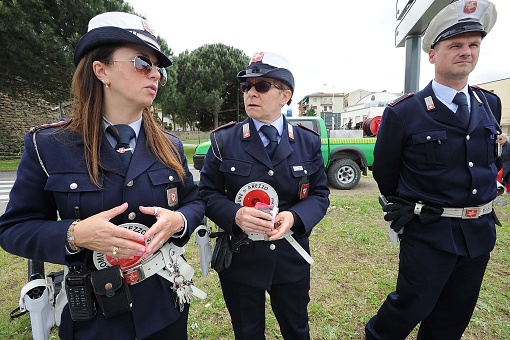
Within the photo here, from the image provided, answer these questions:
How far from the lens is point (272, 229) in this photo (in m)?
1.49

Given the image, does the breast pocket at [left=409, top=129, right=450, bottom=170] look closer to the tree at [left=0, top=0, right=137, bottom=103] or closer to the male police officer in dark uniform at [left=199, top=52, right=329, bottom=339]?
the male police officer in dark uniform at [left=199, top=52, right=329, bottom=339]

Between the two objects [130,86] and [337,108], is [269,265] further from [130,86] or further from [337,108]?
[337,108]

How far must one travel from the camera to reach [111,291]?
112 cm

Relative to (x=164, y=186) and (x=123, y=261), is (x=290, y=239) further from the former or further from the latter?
(x=123, y=261)

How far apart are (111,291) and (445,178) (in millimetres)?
1864

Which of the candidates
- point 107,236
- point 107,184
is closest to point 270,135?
point 107,184

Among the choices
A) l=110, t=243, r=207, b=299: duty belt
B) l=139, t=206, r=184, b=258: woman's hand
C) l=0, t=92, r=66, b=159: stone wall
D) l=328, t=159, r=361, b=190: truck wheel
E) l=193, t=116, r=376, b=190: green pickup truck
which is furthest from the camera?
l=0, t=92, r=66, b=159: stone wall

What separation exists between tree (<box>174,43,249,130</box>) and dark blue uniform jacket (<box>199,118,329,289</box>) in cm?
2114

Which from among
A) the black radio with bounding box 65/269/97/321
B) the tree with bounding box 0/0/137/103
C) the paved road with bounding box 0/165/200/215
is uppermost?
the tree with bounding box 0/0/137/103

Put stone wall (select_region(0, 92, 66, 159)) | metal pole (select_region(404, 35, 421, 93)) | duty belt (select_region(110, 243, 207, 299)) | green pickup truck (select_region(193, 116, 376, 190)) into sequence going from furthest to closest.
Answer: stone wall (select_region(0, 92, 66, 159)), green pickup truck (select_region(193, 116, 376, 190)), metal pole (select_region(404, 35, 421, 93)), duty belt (select_region(110, 243, 207, 299))

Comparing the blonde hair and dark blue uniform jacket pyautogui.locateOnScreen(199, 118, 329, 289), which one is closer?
the blonde hair

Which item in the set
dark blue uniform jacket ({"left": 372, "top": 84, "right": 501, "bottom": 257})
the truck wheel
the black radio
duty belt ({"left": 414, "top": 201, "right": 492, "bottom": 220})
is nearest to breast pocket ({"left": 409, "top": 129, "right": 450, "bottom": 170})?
dark blue uniform jacket ({"left": 372, "top": 84, "right": 501, "bottom": 257})

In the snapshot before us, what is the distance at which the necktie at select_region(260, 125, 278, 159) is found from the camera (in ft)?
5.74

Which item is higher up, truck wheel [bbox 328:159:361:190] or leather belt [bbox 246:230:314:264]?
leather belt [bbox 246:230:314:264]
